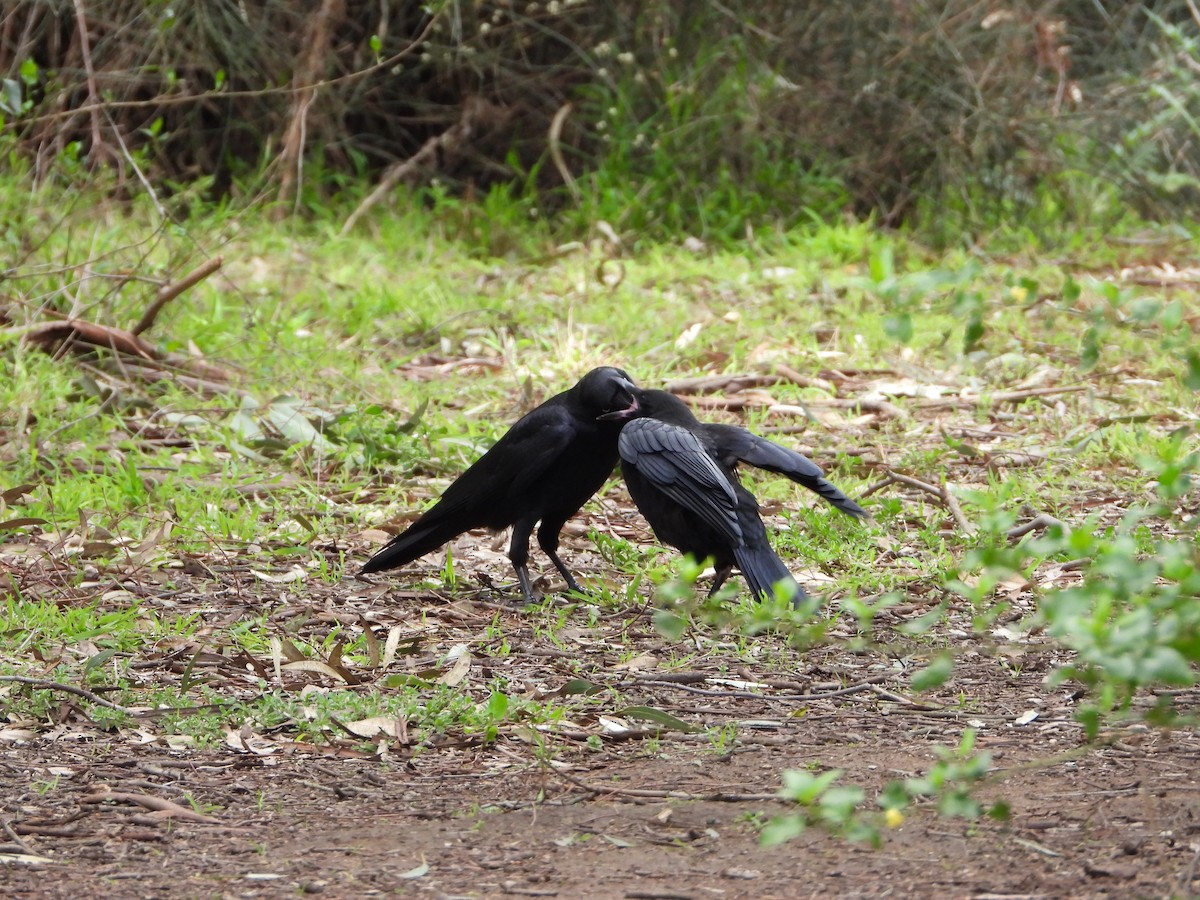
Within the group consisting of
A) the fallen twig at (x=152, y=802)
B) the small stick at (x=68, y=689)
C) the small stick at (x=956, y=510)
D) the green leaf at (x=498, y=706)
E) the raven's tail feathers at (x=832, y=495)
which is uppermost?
the raven's tail feathers at (x=832, y=495)

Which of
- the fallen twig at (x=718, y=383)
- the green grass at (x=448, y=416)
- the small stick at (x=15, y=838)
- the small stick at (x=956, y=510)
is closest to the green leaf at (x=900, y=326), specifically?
the green grass at (x=448, y=416)

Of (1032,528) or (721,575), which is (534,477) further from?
(1032,528)

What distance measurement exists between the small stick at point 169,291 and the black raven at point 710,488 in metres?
2.46

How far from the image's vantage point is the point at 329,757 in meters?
3.25

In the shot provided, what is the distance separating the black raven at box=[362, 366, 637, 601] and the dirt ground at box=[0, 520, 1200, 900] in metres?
0.63

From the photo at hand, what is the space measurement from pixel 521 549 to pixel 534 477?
0.26 m

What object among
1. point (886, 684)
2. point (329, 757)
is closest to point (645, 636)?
point (886, 684)

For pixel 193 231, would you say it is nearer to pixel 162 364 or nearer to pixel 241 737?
pixel 162 364

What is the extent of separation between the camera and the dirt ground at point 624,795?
2541 mm

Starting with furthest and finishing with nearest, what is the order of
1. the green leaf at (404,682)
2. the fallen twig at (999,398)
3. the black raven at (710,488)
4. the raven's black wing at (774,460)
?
the fallen twig at (999,398) < the raven's black wing at (774,460) < the black raven at (710,488) < the green leaf at (404,682)

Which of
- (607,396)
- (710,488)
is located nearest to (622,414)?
(607,396)

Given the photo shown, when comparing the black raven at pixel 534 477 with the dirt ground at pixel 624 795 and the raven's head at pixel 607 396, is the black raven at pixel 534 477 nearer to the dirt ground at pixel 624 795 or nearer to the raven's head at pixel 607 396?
the raven's head at pixel 607 396

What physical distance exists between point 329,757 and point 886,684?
141 cm

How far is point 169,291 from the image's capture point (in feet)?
21.1
